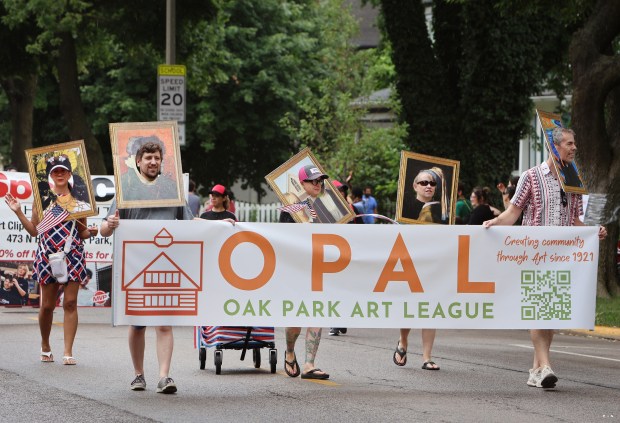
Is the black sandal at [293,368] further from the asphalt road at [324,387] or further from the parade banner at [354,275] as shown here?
the parade banner at [354,275]

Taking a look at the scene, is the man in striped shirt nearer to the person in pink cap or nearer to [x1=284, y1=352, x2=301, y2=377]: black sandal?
the person in pink cap

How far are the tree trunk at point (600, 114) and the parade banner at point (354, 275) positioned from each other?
38.8ft

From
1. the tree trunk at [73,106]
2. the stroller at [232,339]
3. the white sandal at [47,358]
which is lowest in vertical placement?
the white sandal at [47,358]

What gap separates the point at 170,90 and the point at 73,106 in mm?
5006

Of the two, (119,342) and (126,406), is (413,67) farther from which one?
(126,406)

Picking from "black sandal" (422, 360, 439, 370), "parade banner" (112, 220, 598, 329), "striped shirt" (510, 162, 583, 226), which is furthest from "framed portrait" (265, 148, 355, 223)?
"black sandal" (422, 360, 439, 370)

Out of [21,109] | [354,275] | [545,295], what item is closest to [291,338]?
[354,275]

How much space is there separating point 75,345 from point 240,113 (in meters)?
35.6

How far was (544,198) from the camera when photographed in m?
11.8

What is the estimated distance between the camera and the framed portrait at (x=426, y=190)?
12.7 metres

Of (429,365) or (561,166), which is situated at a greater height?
(561,166)

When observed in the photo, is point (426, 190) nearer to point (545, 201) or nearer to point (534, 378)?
point (545, 201)

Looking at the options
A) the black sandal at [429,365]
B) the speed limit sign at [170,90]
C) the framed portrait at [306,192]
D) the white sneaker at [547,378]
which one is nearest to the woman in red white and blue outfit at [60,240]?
the framed portrait at [306,192]

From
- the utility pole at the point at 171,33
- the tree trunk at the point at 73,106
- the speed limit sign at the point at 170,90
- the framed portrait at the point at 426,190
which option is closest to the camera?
the framed portrait at the point at 426,190
